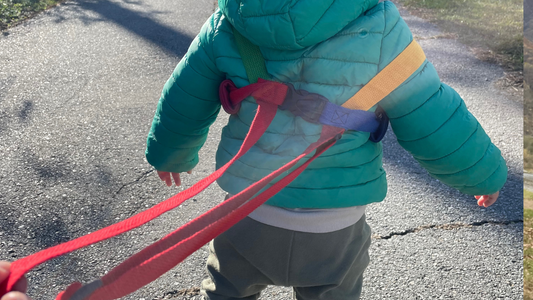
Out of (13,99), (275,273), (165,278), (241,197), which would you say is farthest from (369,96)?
(13,99)

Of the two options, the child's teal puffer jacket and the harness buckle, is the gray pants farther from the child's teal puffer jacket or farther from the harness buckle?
the harness buckle

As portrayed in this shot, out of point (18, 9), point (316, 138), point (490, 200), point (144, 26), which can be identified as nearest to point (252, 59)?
point (316, 138)

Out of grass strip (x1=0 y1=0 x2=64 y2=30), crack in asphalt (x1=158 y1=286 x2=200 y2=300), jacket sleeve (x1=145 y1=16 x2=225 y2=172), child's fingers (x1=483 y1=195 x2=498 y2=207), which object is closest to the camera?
jacket sleeve (x1=145 y1=16 x2=225 y2=172)

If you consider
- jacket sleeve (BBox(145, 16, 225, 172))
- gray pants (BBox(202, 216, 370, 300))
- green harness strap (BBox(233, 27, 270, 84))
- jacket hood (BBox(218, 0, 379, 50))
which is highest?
jacket hood (BBox(218, 0, 379, 50))

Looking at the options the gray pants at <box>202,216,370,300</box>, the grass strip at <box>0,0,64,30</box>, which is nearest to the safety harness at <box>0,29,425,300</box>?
the gray pants at <box>202,216,370,300</box>

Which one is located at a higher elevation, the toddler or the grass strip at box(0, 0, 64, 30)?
the toddler

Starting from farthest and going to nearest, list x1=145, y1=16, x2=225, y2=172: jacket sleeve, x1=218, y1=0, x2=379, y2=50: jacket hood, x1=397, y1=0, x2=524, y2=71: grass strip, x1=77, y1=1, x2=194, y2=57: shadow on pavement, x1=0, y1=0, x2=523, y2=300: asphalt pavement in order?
x1=77, y1=1, x2=194, y2=57: shadow on pavement
x1=397, y1=0, x2=524, y2=71: grass strip
x1=0, y1=0, x2=523, y2=300: asphalt pavement
x1=145, y1=16, x2=225, y2=172: jacket sleeve
x1=218, y1=0, x2=379, y2=50: jacket hood

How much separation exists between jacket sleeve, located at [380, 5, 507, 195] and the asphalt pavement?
0.75m

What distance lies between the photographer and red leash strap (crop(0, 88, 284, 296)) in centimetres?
70

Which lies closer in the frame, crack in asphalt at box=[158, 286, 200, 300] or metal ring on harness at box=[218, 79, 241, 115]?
metal ring on harness at box=[218, 79, 241, 115]

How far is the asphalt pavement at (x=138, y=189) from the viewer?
1.93m

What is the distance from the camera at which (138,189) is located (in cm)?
243

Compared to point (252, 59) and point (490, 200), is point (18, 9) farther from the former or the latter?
point (490, 200)

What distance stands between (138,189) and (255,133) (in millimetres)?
1553
